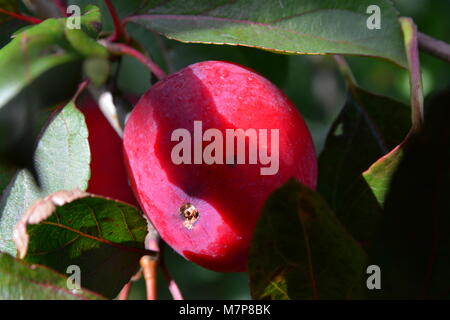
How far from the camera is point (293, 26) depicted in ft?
2.51

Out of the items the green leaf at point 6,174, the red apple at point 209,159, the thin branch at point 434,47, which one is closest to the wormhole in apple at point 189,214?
the red apple at point 209,159

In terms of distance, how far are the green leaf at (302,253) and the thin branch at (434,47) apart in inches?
13.2

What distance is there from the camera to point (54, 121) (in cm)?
83

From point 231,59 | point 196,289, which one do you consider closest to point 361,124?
point 231,59

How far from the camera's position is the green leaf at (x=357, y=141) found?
0.96 meters

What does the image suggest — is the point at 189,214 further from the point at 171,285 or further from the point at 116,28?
the point at 116,28

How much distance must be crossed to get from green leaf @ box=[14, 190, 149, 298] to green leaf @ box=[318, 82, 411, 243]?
30 centimetres

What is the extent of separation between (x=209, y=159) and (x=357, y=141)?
41cm

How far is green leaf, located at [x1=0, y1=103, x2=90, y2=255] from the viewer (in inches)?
30.3

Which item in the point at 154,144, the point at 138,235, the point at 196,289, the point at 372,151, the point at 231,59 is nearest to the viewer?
the point at 154,144

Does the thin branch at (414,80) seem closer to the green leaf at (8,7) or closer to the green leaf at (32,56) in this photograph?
the green leaf at (32,56)

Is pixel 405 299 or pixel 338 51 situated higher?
pixel 338 51

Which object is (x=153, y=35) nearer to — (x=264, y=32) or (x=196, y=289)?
(x=264, y=32)

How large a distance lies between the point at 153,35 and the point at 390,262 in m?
0.70
